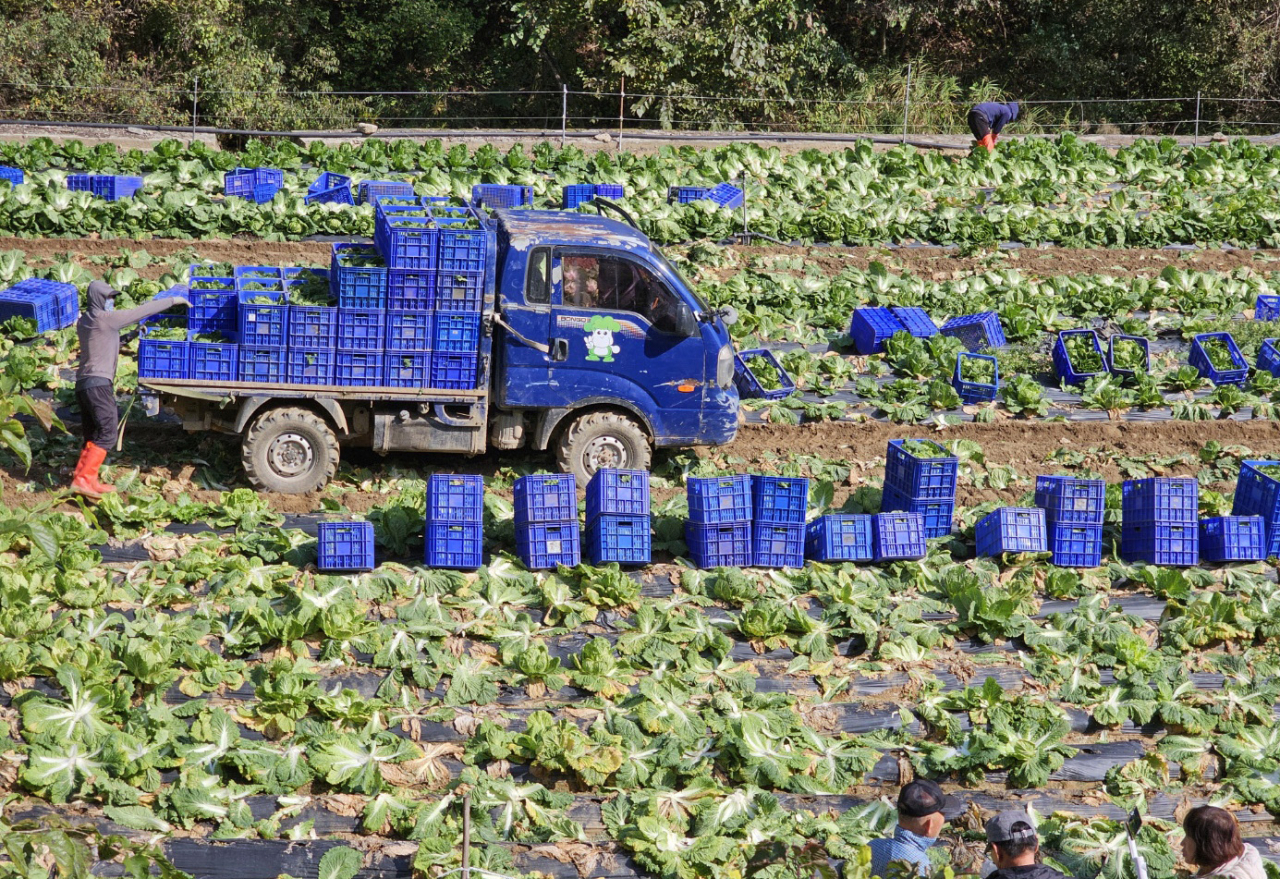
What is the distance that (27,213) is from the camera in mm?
16188

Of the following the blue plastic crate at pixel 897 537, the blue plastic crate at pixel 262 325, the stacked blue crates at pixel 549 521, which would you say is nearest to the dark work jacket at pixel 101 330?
the blue plastic crate at pixel 262 325

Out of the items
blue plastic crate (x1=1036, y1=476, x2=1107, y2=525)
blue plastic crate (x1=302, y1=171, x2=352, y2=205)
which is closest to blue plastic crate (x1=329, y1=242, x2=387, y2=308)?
blue plastic crate (x1=1036, y1=476, x2=1107, y2=525)

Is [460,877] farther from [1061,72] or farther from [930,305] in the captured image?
[1061,72]

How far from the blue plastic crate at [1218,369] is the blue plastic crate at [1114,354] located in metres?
0.44

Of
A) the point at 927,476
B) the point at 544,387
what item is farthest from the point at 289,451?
the point at 927,476

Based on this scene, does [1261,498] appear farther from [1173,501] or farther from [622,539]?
[622,539]

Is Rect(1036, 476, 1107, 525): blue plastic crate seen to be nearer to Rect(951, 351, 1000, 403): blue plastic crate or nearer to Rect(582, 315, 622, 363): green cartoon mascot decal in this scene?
Rect(951, 351, 1000, 403): blue plastic crate

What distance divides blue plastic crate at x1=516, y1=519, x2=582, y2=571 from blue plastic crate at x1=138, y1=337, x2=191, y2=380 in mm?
2836

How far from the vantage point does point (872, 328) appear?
14.4 m

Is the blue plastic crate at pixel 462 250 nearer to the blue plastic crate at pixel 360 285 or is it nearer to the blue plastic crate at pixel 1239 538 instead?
the blue plastic crate at pixel 360 285

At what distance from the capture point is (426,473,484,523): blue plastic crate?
388 inches

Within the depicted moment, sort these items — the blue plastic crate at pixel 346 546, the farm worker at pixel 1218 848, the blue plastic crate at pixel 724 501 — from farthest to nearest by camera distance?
the blue plastic crate at pixel 724 501 → the blue plastic crate at pixel 346 546 → the farm worker at pixel 1218 848

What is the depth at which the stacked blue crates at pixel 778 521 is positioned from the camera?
10039 millimetres

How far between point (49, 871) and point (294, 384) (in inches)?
182
